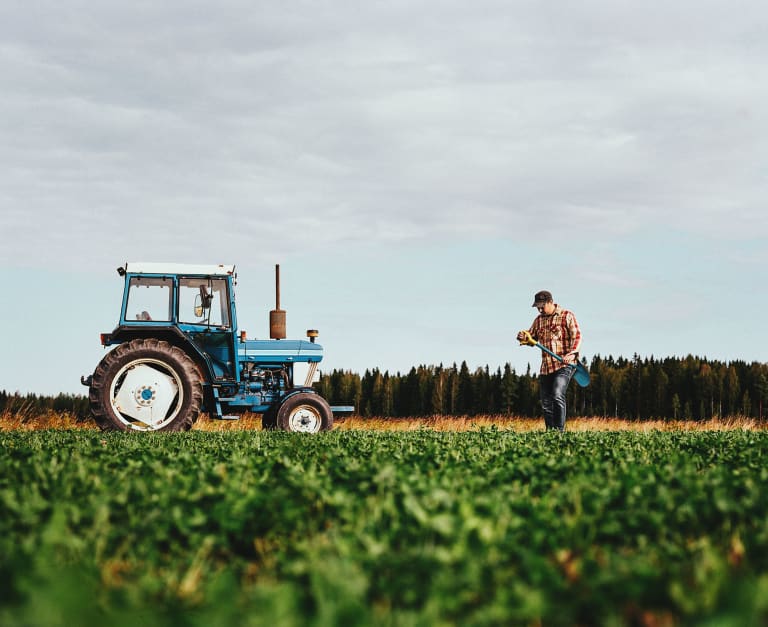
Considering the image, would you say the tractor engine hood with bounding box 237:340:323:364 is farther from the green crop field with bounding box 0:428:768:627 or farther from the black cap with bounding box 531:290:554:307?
the green crop field with bounding box 0:428:768:627

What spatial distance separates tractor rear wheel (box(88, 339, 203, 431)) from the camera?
11.8 m

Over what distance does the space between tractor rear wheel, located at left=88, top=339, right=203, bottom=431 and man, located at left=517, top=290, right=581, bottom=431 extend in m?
5.22

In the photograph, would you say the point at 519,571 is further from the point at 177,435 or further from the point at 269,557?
the point at 177,435

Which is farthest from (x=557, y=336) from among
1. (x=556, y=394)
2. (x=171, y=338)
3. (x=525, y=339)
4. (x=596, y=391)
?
(x=596, y=391)

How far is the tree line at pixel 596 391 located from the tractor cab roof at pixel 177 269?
1783 inches

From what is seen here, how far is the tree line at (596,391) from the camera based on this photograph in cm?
6072

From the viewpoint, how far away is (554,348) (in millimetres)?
12625

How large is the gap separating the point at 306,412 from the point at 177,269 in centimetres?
317

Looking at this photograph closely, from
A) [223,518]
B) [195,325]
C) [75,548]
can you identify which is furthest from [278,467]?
[195,325]

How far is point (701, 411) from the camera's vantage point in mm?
59750

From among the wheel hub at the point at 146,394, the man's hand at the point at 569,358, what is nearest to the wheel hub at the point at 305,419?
the wheel hub at the point at 146,394

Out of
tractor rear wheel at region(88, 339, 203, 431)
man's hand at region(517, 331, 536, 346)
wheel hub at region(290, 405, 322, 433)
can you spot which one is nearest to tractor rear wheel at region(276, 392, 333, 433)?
wheel hub at region(290, 405, 322, 433)

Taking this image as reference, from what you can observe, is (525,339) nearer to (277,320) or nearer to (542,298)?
(542,298)

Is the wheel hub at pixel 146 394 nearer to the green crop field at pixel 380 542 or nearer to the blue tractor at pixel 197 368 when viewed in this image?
the blue tractor at pixel 197 368
